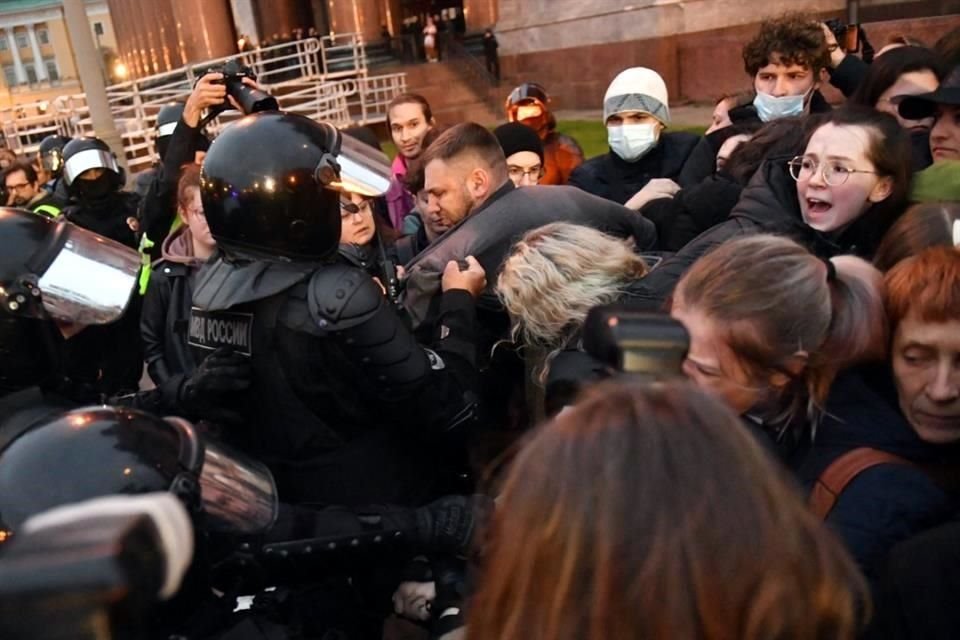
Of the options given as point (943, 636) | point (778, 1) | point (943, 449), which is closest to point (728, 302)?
point (943, 449)

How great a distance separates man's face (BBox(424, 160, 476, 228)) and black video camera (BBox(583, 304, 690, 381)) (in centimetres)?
166

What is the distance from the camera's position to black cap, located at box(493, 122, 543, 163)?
12.2 ft

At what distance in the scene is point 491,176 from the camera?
262cm

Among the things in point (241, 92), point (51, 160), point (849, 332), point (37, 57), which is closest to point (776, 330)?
point (849, 332)

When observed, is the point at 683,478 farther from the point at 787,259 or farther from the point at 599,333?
the point at 787,259

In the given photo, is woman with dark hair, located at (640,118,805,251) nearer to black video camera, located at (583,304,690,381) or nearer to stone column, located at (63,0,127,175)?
black video camera, located at (583,304,690,381)

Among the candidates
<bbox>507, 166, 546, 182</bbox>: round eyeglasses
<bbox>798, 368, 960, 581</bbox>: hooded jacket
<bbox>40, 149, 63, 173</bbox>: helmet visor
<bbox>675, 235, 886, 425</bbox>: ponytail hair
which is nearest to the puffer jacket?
<bbox>675, 235, 886, 425</bbox>: ponytail hair

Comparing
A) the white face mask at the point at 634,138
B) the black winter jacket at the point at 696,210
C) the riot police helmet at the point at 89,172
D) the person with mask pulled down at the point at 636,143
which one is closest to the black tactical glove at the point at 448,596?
the black winter jacket at the point at 696,210

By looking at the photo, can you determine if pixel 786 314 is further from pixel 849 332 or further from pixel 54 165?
pixel 54 165

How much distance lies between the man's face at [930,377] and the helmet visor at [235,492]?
1204mm

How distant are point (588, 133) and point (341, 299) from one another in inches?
449

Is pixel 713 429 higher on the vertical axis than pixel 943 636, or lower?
higher

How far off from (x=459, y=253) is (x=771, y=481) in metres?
1.62

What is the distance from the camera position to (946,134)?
2.52 m
